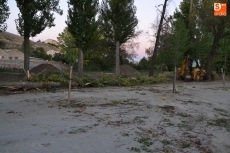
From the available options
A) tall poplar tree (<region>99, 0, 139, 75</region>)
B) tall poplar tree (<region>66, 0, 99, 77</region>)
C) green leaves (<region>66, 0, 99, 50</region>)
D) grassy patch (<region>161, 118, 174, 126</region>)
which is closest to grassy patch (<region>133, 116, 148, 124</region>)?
grassy patch (<region>161, 118, 174, 126</region>)

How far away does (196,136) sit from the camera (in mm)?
7766

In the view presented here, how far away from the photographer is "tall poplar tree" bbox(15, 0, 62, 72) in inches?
835

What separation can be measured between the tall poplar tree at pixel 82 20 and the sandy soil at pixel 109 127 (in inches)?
575

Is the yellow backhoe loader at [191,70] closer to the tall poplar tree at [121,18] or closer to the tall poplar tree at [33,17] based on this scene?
the tall poplar tree at [121,18]

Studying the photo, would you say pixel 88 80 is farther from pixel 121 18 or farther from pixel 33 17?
pixel 121 18

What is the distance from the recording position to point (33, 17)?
2169 cm

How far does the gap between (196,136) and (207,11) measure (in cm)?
2302

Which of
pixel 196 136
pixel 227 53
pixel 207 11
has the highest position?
pixel 207 11

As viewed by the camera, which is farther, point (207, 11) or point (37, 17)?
point (207, 11)

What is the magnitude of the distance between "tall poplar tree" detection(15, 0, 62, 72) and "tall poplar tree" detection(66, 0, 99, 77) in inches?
156

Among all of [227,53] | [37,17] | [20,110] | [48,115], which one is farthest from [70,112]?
[227,53]

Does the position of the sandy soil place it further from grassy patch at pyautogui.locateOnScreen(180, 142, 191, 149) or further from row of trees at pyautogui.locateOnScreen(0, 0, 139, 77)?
row of trees at pyautogui.locateOnScreen(0, 0, 139, 77)

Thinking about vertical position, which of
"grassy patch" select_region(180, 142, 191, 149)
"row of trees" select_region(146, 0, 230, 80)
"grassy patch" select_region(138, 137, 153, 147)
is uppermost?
"row of trees" select_region(146, 0, 230, 80)

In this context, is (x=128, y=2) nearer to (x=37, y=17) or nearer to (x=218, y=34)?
(x=218, y=34)
